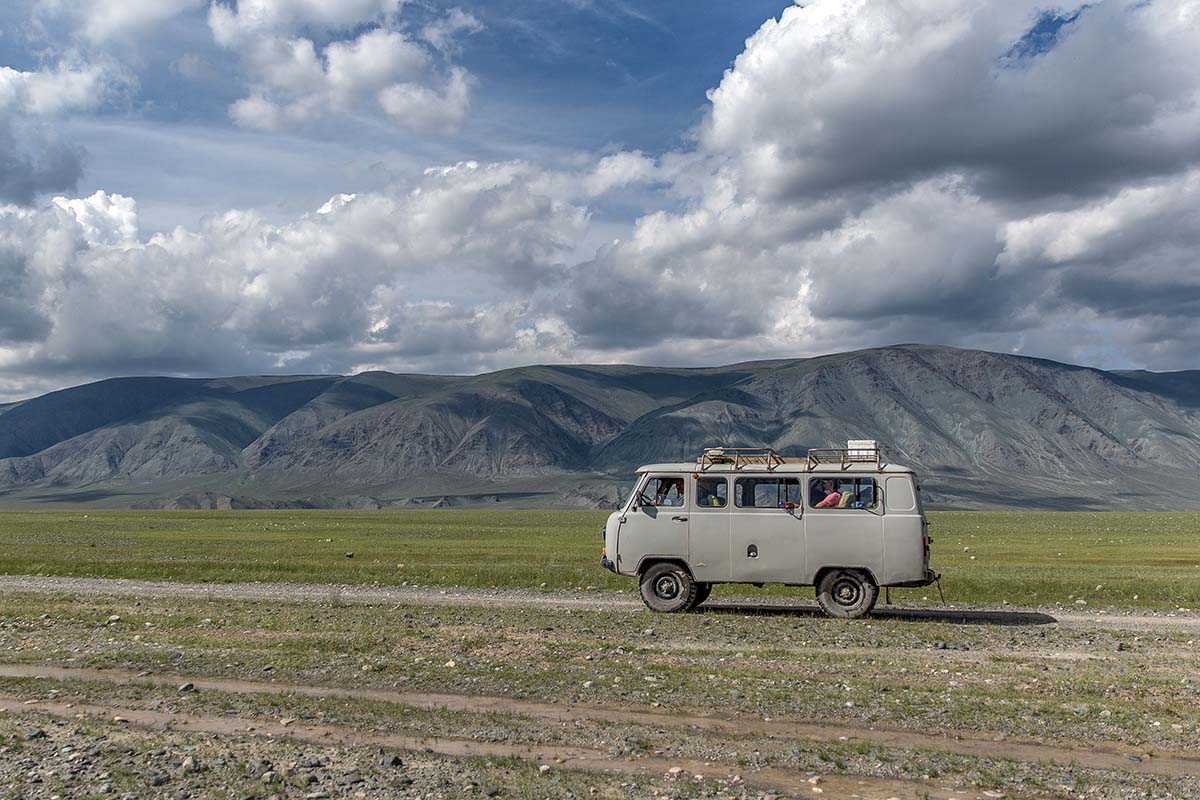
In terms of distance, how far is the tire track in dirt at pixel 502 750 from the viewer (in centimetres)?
1039

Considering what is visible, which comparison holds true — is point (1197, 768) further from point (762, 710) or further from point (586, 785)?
point (586, 785)

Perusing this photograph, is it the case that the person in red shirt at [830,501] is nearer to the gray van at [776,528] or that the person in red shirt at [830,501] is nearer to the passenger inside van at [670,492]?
the gray van at [776,528]

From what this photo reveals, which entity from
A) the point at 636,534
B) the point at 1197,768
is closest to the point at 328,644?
the point at 636,534

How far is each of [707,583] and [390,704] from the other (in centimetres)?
1163

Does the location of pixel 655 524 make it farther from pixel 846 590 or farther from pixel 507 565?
pixel 507 565

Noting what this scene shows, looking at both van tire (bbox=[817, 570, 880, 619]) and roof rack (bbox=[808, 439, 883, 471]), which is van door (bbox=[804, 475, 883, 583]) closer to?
van tire (bbox=[817, 570, 880, 619])

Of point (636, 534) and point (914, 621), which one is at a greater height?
point (636, 534)

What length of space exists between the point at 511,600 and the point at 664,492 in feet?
19.1

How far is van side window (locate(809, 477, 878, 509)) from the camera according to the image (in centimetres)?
2312

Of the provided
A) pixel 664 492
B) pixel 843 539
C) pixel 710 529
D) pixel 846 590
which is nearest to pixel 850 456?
pixel 843 539

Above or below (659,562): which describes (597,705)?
below

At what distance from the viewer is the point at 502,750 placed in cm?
1178

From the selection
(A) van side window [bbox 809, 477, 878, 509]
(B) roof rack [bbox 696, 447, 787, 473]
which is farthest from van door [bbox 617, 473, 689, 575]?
(A) van side window [bbox 809, 477, 878, 509]

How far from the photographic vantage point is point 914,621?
23.1 m
